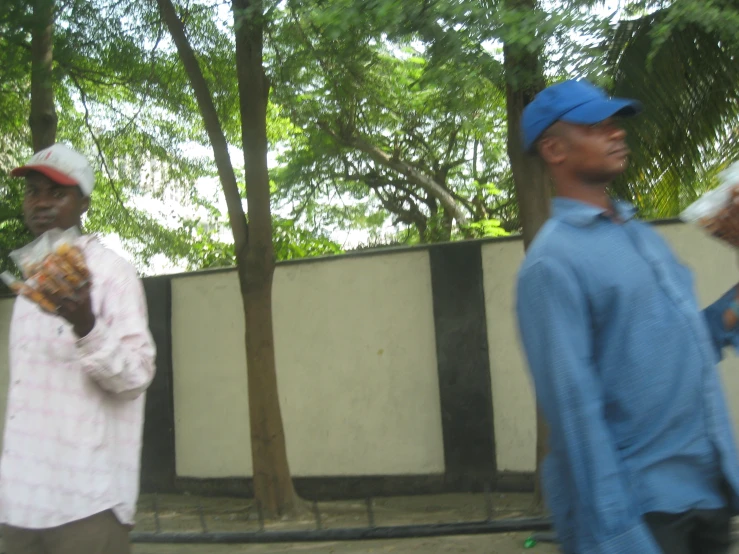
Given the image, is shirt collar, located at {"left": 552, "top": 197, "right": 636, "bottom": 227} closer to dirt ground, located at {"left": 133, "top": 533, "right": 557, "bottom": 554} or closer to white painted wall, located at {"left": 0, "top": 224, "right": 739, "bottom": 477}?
dirt ground, located at {"left": 133, "top": 533, "right": 557, "bottom": 554}

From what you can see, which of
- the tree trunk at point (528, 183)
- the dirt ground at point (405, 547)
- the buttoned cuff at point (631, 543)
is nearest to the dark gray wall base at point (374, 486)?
the tree trunk at point (528, 183)

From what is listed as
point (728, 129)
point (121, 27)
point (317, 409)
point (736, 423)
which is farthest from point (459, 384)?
point (121, 27)

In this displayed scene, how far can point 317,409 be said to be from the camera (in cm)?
1005

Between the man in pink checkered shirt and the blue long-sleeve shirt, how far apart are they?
3.33 feet

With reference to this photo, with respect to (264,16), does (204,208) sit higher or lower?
higher

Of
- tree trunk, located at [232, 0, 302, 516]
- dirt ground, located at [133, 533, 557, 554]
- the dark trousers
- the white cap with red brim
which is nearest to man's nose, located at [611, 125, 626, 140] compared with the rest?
the dark trousers

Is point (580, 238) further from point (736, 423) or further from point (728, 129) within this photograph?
point (728, 129)

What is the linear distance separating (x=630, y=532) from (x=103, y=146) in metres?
10.6

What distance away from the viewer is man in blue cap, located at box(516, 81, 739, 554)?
6.14ft

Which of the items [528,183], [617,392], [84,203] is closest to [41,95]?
[528,183]

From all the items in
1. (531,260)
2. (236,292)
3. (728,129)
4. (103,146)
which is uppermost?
(103,146)

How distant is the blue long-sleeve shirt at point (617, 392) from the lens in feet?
6.13

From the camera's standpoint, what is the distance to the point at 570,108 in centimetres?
214

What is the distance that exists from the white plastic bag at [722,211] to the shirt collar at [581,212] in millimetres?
244
